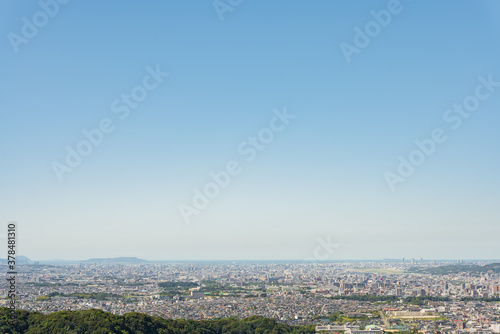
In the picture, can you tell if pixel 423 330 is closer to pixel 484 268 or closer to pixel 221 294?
pixel 221 294

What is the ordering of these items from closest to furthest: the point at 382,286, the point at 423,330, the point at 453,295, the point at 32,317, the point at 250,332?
the point at 32,317
the point at 250,332
the point at 423,330
the point at 453,295
the point at 382,286

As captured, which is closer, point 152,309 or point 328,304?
point 152,309

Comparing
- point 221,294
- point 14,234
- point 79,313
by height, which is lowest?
point 221,294

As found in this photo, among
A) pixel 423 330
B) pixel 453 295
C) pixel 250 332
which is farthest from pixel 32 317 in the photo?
pixel 453 295

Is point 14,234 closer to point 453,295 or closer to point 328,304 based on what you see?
point 328,304

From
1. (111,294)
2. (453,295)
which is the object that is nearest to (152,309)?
(111,294)

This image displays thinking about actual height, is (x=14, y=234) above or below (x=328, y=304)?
above

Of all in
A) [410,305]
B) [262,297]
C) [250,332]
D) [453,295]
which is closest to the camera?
[250,332]

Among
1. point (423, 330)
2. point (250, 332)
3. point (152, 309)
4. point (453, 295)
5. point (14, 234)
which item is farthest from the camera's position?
point (453, 295)

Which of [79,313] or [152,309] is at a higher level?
[79,313]
